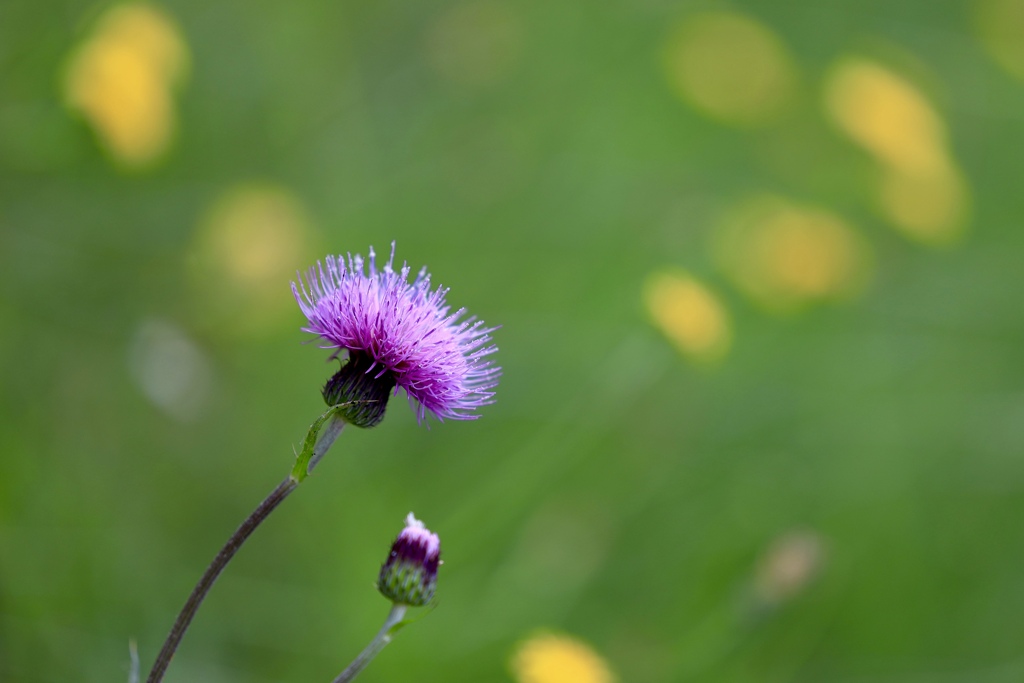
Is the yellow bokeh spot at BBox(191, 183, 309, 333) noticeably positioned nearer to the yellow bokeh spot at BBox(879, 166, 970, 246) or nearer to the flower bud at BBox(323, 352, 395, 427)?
the flower bud at BBox(323, 352, 395, 427)

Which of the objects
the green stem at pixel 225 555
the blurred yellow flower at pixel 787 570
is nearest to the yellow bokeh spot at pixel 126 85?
the green stem at pixel 225 555

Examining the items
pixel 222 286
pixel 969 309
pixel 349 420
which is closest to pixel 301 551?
pixel 222 286

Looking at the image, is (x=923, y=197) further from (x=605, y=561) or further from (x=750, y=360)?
(x=605, y=561)

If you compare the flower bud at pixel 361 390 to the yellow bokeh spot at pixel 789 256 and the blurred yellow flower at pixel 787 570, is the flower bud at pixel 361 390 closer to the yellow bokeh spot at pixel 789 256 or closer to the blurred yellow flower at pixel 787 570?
the blurred yellow flower at pixel 787 570

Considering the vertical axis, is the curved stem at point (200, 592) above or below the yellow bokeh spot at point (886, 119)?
below

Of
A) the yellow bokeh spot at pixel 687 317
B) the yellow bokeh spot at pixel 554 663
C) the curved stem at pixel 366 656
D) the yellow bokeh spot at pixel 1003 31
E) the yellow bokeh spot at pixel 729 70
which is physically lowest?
the curved stem at pixel 366 656

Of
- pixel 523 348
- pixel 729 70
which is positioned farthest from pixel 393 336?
pixel 729 70
